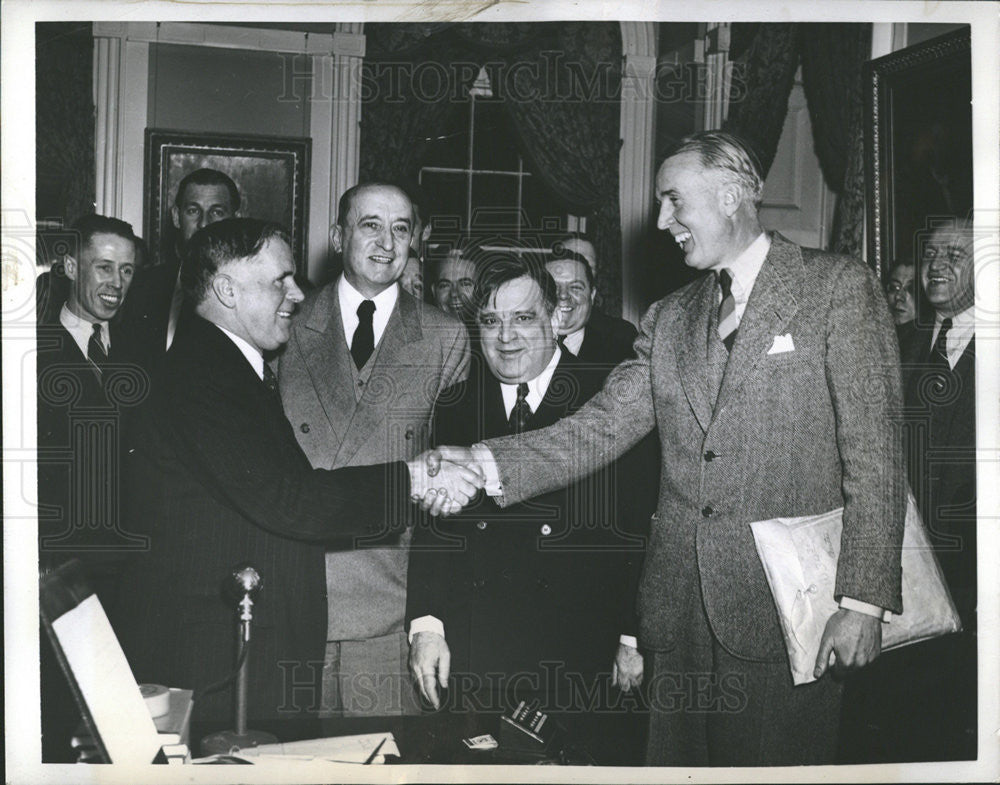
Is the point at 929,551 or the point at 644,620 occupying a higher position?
the point at 929,551

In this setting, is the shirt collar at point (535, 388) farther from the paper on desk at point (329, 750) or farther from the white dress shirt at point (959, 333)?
the white dress shirt at point (959, 333)

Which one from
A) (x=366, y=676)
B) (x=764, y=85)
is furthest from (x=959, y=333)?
(x=366, y=676)

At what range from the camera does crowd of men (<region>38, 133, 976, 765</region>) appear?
2.53 metres

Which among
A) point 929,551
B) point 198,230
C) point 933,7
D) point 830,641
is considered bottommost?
point 830,641

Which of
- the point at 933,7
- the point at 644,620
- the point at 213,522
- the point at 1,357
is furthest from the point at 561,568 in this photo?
the point at 933,7

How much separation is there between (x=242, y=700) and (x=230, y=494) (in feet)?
1.72

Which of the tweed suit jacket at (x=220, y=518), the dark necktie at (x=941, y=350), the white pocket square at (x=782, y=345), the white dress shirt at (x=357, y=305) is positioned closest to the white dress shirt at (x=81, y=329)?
the tweed suit jacket at (x=220, y=518)

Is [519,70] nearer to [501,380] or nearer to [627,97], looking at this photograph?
[627,97]

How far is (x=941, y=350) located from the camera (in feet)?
8.60

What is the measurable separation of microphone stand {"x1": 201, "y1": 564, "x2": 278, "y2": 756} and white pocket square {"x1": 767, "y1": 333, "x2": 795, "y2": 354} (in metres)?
1.43

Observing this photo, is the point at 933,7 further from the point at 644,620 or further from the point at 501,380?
the point at 644,620

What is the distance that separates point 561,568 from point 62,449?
1360mm

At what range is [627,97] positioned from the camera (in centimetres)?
260

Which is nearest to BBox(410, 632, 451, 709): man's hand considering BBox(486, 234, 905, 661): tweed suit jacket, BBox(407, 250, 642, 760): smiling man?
BBox(407, 250, 642, 760): smiling man
